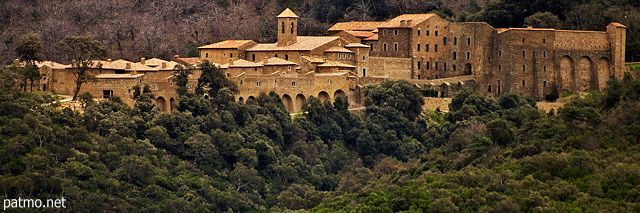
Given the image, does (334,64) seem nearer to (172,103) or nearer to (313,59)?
(313,59)

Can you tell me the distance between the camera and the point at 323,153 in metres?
71.7

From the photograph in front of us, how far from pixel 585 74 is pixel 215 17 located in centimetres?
2530

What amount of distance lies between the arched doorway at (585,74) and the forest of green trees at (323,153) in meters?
2.14

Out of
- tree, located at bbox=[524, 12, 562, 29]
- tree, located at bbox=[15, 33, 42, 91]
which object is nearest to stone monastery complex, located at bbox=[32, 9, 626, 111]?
tree, located at bbox=[15, 33, 42, 91]

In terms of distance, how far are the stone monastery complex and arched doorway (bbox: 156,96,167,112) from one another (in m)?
0.05

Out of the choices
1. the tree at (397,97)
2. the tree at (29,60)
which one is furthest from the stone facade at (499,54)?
the tree at (29,60)

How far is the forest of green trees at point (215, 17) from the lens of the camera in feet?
254

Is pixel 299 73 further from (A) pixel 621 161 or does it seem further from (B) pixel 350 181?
(A) pixel 621 161

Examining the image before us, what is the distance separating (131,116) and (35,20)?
71.4ft

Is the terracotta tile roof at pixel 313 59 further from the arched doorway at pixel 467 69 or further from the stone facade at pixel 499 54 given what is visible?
the arched doorway at pixel 467 69

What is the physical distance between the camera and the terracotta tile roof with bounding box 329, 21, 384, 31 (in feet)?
264

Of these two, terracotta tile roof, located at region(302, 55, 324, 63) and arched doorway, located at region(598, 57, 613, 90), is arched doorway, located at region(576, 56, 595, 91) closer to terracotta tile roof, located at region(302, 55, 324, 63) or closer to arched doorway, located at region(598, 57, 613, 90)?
arched doorway, located at region(598, 57, 613, 90)

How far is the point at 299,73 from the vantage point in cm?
7325

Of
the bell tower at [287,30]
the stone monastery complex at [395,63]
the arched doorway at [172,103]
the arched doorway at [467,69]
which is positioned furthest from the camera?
the arched doorway at [467,69]
